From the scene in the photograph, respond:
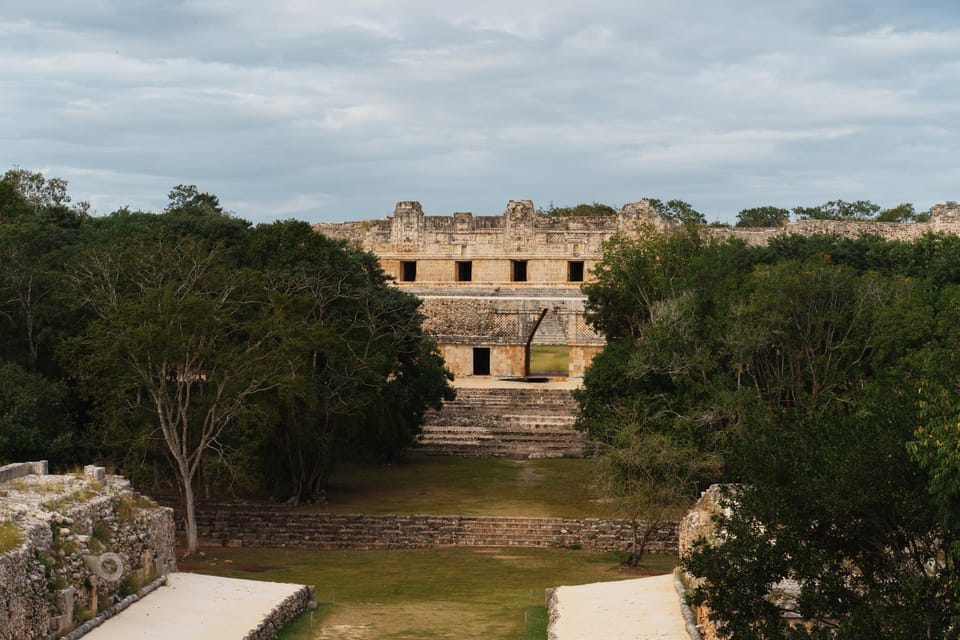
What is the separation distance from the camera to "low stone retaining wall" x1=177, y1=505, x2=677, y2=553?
20.5 m

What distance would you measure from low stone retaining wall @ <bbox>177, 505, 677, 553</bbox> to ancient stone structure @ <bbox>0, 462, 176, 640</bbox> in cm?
436

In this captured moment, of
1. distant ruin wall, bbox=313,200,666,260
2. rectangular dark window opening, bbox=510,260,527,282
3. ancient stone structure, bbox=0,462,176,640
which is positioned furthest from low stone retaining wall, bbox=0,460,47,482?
rectangular dark window opening, bbox=510,260,527,282

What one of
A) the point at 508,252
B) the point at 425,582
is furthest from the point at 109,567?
the point at 508,252

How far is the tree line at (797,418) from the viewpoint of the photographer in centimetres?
Result: 928

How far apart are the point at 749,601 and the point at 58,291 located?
15246 millimetres

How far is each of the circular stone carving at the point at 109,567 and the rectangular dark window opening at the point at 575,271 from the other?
2501cm

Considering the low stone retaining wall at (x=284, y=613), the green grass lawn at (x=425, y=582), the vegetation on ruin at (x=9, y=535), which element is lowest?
the green grass lawn at (x=425, y=582)

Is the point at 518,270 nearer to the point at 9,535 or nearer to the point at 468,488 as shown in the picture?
the point at 468,488

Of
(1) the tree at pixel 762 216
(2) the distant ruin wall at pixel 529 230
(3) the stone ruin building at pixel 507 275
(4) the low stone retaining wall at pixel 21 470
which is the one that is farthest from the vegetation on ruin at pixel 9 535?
(1) the tree at pixel 762 216

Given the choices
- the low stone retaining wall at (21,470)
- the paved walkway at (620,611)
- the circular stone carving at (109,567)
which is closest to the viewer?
the circular stone carving at (109,567)

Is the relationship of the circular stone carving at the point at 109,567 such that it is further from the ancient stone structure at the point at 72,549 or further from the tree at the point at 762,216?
the tree at the point at 762,216

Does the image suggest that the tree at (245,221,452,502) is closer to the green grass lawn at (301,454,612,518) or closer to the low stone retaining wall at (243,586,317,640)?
the green grass lawn at (301,454,612,518)

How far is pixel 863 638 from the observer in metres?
8.84

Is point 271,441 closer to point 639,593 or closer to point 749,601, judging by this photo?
point 639,593
